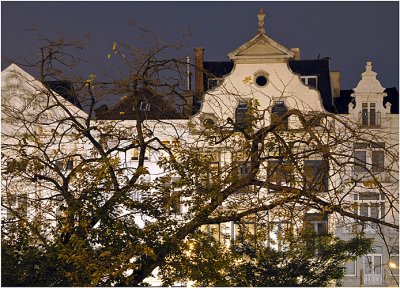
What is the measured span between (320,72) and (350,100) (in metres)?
1.03

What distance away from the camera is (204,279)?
9.72 m

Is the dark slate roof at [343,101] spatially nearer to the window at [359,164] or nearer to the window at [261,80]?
the window at [359,164]

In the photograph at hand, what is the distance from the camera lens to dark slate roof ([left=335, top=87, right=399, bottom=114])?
25.4 meters

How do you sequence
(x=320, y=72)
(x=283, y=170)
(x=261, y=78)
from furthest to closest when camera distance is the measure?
(x=320, y=72)
(x=261, y=78)
(x=283, y=170)

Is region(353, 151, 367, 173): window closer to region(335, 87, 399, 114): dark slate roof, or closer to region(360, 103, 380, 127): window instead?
region(360, 103, 380, 127): window

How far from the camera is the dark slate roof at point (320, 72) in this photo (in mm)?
25250

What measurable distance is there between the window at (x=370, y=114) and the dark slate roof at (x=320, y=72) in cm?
101

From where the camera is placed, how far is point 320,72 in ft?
84.3

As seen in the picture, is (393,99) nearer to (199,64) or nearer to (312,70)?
→ (312,70)

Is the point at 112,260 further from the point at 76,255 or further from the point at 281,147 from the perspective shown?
the point at 281,147

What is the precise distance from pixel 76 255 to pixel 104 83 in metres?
1.76

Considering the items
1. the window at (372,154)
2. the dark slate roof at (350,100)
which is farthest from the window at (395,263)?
the window at (372,154)

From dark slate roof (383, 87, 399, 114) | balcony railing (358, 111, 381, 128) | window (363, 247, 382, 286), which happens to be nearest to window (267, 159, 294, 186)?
window (363, 247, 382, 286)

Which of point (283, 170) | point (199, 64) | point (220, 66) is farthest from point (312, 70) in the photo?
point (283, 170)
